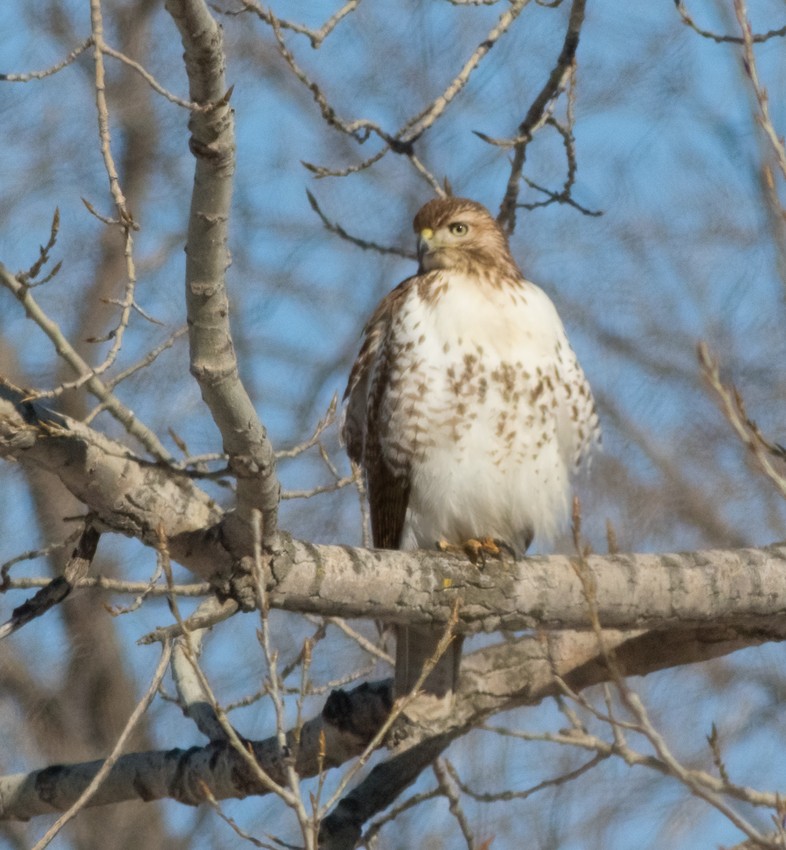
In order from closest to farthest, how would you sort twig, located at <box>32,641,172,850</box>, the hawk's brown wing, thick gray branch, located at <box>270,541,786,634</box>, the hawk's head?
twig, located at <box>32,641,172,850</box> < thick gray branch, located at <box>270,541,786,634</box> < the hawk's brown wing < the hawk's head

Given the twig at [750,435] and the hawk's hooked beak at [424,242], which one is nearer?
the twig at [750,435]

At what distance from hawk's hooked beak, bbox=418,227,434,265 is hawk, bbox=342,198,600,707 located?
7.4 inches

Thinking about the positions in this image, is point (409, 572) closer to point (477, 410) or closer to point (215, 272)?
point (477, 410)

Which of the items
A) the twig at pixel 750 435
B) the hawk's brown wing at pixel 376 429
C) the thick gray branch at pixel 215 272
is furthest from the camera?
the hawk's brown wing at pixel 376 429

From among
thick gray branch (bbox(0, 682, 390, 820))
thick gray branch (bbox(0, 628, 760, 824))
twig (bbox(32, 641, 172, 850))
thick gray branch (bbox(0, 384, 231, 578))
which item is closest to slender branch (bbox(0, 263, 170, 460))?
thick gray branch (bbox(0, 384, 231, 578))

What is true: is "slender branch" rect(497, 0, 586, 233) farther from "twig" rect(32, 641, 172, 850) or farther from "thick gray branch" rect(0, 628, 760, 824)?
"twig" rect(32, 641, 172, 850)

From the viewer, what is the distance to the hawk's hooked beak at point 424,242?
537 cm

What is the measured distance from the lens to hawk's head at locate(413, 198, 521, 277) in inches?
209

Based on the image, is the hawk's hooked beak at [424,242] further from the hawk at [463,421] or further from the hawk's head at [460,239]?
the hawk at [463,421]

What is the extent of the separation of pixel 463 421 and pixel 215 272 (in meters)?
2.03

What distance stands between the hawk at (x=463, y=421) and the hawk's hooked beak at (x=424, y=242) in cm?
19

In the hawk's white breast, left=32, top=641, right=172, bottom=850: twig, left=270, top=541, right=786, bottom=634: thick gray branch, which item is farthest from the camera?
the hawk's white breast

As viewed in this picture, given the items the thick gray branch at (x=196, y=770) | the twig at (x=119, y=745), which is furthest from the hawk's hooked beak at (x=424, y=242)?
the twig at (x=119, y=745)

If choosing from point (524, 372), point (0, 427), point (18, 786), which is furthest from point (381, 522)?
point (0, 427)
